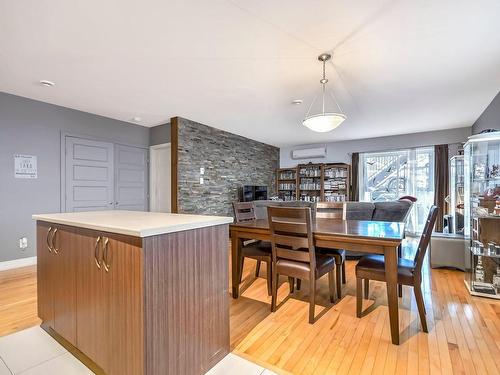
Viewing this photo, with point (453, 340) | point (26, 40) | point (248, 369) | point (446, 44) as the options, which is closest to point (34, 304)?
point (248, 369)

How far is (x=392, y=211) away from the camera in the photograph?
3611 millimetres

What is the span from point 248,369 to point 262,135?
5053 mm

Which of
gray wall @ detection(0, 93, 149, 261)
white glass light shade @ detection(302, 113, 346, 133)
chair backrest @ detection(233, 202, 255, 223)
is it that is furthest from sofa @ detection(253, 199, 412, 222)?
gray wall @ detection(0, 93, 149, 261)

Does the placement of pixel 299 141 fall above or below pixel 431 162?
above

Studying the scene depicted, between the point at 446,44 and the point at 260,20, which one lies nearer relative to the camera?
A: the point at 260,20

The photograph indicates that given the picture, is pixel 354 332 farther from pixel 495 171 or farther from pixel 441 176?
pixel 441 176

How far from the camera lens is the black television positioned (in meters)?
5.94

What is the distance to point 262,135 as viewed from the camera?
237 inches

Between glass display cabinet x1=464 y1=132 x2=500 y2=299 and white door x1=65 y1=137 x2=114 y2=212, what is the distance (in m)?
5.32

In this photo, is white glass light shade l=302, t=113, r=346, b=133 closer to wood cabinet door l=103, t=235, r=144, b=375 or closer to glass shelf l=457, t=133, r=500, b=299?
glass shelf l=457, t=133, r=500, b=299

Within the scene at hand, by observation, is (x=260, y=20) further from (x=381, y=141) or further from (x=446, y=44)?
(x=381, y=141)

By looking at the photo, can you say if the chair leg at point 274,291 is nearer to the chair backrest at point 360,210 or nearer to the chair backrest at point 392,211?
the chair backrest at point 360,210

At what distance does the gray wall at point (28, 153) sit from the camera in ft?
11.3

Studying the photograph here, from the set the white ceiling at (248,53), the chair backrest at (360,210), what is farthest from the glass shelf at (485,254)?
the white ceiling at (248,53)
